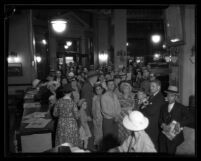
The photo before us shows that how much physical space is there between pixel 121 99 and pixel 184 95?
1687 millimetres

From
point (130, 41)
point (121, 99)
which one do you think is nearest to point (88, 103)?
point (121, 99)

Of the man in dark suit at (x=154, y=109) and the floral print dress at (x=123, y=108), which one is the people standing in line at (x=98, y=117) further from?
the man in dark suit at (x=154, y=109)

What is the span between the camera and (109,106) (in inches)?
219

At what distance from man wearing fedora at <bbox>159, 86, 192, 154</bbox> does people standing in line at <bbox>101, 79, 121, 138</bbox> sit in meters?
1.27

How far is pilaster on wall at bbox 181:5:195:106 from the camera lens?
583 centimetres

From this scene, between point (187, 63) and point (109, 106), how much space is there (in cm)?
237

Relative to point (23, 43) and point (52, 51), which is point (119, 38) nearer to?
point (23, 43)

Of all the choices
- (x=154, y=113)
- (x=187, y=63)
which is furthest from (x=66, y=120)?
(x=187, y=63)

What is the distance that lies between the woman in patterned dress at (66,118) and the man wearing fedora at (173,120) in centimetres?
190

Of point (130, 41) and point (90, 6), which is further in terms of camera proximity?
point (130, 41)

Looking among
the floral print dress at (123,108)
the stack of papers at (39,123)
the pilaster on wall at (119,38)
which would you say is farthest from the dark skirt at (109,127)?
the pilaster on wall at (119,38)

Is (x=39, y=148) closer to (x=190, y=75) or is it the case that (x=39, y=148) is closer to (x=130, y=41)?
(x=190, y=75)

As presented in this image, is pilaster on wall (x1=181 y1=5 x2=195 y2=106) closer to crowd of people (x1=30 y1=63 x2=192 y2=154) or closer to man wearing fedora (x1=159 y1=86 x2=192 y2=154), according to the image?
crowd of people (x1=30 y1=63 x2=192 y2=154)

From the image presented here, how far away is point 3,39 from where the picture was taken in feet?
10.6
